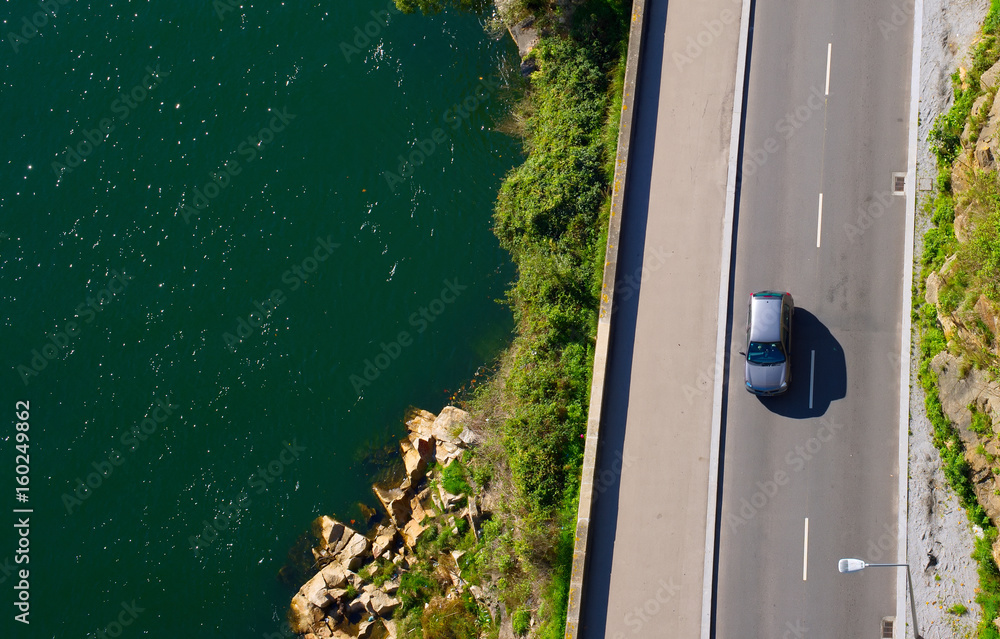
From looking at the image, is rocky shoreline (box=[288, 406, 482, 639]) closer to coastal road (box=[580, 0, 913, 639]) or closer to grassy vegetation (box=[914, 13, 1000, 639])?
coastal road (box=[580, 0, 913, 639])

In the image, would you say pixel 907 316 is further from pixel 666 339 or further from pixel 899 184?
pixel 666 339

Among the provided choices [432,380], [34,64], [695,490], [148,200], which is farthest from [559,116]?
[34,64]

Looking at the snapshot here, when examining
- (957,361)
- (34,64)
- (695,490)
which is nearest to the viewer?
(957,361)

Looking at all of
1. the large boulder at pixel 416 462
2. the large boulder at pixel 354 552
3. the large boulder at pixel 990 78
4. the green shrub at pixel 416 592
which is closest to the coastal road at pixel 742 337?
the large boulder at pixel 990 78

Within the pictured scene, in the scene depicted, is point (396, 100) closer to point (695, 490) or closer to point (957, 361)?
point (695, 490)

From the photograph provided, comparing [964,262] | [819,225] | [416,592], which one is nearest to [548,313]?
[819,225]
